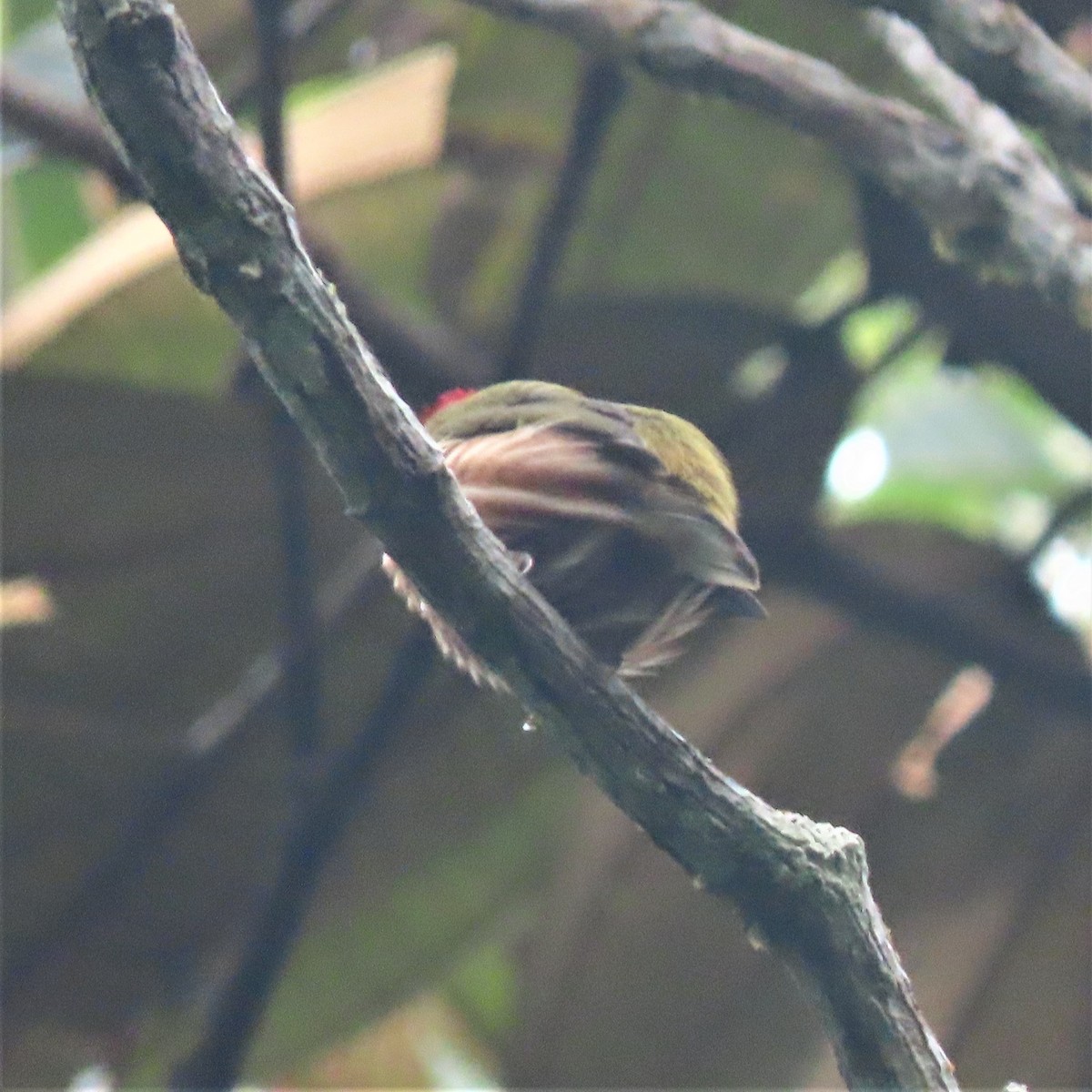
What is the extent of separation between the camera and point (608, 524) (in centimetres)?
154

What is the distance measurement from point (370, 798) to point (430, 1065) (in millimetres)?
1174

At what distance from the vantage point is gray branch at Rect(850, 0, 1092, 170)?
6.92 ft

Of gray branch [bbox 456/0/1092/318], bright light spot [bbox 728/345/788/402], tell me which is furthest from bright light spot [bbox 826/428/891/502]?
gray branch [bbox 456/0/1092/318]

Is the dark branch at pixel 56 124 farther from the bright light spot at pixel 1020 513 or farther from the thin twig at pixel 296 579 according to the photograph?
the bright light spot at pixel 1020 513

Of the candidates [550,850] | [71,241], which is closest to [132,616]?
[550,850]

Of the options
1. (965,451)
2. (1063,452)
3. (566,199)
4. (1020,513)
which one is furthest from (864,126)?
(1020,513)

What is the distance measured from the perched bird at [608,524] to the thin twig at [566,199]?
1434 mm

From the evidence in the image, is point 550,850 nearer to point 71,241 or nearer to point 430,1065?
point 430,1065

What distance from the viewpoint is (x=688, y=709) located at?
404 centimetres

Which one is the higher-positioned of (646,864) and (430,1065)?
(646,864)

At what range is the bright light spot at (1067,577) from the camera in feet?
13.4

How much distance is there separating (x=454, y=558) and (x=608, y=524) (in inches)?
8.2

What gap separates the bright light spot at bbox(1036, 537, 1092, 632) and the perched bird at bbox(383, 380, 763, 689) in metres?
2.70

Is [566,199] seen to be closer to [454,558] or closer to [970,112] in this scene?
[970,112]
